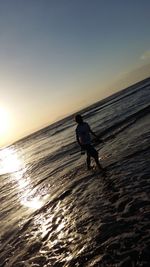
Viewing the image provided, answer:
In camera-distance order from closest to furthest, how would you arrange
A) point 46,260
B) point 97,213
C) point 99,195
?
point 46,260 → point 97,213 → point 99,195

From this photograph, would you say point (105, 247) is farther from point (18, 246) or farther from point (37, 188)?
point (37, 188)

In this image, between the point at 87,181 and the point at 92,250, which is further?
the point at 87,181

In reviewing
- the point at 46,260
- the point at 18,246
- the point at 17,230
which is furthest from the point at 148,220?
the point at 17,230

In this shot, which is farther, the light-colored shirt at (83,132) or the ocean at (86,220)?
the light-colored shirt at (83,132)

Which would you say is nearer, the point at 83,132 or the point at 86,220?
the point at 86,220

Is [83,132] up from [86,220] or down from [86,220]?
up

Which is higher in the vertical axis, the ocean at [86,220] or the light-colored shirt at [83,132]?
the light-colored shirt at [83,132]

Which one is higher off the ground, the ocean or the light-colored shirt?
the light-colored shirt

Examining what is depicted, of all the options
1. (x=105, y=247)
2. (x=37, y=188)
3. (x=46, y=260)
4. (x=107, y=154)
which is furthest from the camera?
(x=107, y=154)

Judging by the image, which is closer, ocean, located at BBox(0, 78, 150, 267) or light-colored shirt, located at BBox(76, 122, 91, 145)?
ocean, located at BBox(0, 78, 150, 267)

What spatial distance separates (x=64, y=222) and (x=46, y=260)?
208cm

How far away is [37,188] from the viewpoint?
53.9ft

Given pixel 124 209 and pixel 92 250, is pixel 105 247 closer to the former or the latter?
pixel 92 250

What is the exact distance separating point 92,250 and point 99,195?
3.76 m
